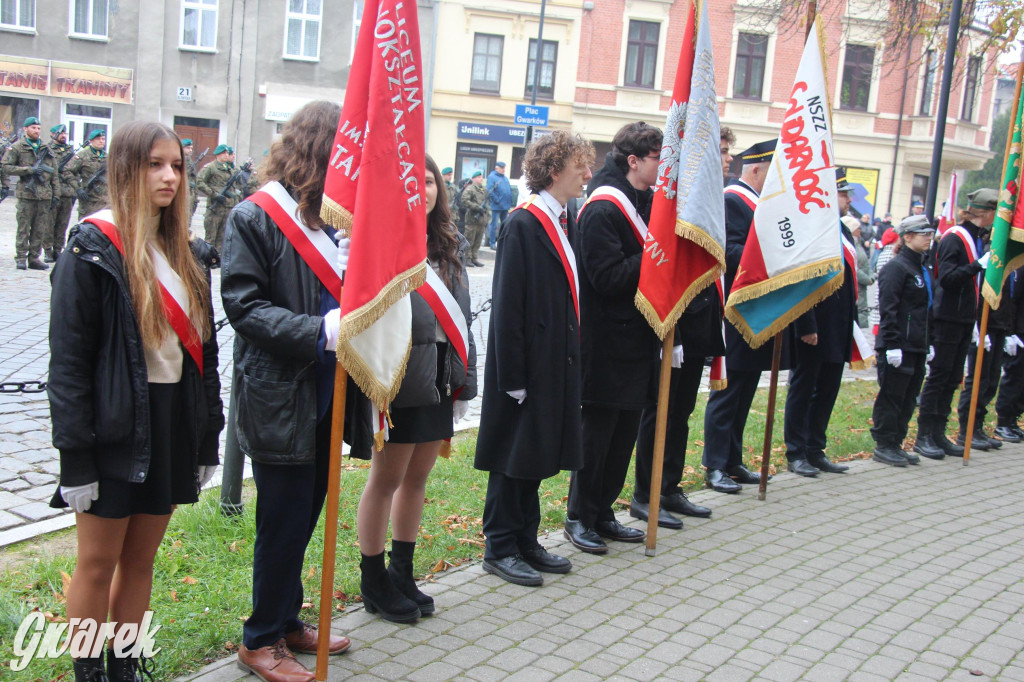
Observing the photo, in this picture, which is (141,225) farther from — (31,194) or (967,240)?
(31,194)

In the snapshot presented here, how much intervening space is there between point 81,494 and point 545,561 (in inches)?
99.0

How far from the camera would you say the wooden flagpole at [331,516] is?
338 cm

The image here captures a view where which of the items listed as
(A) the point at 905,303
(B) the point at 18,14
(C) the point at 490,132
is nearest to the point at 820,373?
(A) the point at 905,303

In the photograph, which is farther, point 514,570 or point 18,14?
point 18,14

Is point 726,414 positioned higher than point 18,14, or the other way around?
point 18,14

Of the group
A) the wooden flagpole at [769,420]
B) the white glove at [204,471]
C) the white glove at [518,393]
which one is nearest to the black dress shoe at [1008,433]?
the wooden flagpole at [769,420]

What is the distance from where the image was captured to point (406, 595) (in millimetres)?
4242

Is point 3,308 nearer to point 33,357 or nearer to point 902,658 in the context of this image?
point 33,357

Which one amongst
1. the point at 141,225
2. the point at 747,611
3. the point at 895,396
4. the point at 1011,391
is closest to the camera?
the point at 141,225

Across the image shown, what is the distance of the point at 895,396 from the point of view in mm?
8047

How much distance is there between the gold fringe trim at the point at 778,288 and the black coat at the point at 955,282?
2578 millimetres

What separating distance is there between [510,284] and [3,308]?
8278mm

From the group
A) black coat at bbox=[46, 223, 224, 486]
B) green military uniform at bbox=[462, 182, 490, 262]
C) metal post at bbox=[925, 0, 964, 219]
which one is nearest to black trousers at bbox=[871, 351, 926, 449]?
metal post at bbox=[925, 0, 964, 219]

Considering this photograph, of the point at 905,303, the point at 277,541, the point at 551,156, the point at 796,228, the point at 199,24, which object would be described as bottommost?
the point at 277,541
